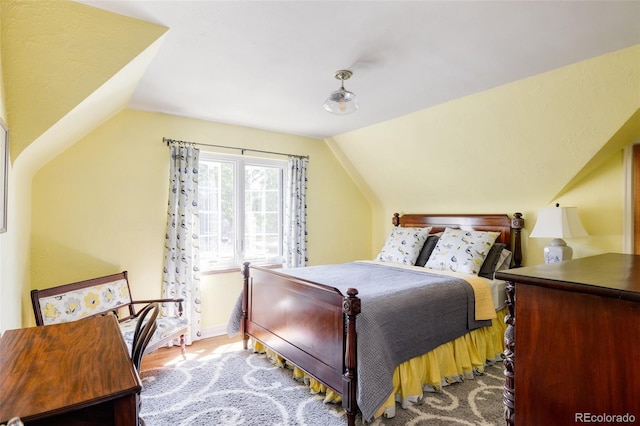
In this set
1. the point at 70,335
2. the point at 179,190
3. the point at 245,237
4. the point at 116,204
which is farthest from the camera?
the point at 245,237

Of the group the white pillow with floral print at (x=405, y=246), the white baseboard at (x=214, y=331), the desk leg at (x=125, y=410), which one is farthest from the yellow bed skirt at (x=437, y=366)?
the desk leg at (x=125, y=410)

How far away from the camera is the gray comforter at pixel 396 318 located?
2002 mm

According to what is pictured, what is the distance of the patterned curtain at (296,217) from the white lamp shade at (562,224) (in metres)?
2.48

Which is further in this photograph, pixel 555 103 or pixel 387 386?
pixel 555 103

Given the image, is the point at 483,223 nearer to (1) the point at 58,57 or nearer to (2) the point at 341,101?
(2) the point at 341,101

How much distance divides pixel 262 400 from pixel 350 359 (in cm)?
78

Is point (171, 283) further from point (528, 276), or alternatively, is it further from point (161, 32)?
point (528, 276)

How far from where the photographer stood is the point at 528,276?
1142mm

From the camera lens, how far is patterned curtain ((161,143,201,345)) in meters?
3.34

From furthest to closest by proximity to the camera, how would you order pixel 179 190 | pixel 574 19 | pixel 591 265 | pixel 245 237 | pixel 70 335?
1. pixel 245 237
2. pixel 179 190
3. pixel 574 19
4. pixel 70 335
5. pixel 591 265

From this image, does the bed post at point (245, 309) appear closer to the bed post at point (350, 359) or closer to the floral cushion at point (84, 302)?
the floral cushion at point (84, 302)

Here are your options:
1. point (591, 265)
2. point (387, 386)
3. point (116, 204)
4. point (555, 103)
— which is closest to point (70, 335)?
point (387, 386)

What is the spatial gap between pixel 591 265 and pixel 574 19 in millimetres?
1292

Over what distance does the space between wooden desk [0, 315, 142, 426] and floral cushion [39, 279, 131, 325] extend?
1113mm
